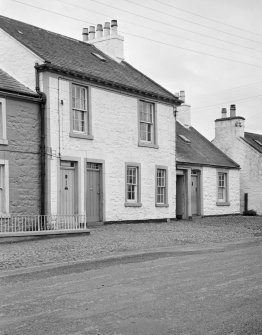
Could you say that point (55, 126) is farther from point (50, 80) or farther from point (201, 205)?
point (201, 205)

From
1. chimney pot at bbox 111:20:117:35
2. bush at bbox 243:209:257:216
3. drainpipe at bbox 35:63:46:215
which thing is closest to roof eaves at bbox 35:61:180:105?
drainpipe at bbox 35:63:46:215

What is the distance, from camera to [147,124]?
2694cm

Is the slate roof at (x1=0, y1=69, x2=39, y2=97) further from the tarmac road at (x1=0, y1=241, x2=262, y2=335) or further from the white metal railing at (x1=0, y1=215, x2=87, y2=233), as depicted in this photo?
the tarmac road at (x1=0, y1=241, x2=262, y2=335)

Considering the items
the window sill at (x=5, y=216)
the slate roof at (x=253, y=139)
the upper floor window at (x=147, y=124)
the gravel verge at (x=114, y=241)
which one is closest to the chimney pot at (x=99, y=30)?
the upper floor window at (x=147, y=124)

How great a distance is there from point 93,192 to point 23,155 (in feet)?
13.4

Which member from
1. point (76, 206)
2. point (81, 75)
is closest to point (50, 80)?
point (81, 75)

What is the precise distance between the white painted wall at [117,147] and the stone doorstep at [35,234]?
2.46 metres

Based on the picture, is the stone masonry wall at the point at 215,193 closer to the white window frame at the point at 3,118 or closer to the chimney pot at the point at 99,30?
the chimney pot at the point at 99,30

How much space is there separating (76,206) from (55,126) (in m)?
3.43

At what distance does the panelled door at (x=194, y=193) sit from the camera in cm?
3169

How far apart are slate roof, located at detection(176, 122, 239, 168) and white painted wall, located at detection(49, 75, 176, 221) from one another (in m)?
2.61

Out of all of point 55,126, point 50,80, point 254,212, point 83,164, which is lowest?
point 254,212

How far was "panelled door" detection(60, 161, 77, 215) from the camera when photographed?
22.3m

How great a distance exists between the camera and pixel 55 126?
71.6 ft
